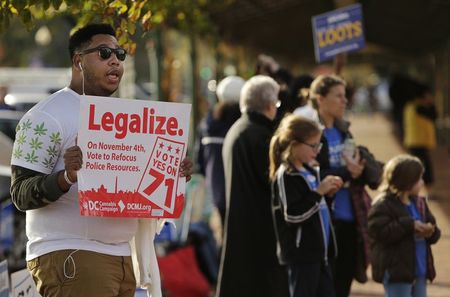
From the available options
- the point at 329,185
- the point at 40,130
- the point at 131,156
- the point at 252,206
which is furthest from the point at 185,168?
the point at 252,206

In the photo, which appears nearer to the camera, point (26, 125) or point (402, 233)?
point (26, 125)

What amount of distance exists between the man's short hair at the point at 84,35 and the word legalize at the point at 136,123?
417 mm

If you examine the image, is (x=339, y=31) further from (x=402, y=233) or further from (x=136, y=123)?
(x=136, y=123)

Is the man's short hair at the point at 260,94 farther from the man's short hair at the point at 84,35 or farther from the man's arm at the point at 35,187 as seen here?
the man's arm at the point at 35,187

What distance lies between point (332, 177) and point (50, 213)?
251cm

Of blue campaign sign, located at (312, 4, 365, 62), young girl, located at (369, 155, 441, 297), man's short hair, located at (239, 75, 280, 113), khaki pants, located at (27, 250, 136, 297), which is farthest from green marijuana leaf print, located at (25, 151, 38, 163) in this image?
blue campaign sign, located at (312, 4, 365, 62)

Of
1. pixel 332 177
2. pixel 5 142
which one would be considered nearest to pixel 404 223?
pixel 332 177

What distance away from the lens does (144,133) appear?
4.89 metres

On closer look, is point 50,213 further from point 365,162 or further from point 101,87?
point 365,162

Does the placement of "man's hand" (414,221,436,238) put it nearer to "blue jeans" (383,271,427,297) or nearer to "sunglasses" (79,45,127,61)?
"blue jeans" (383,271,427,297)

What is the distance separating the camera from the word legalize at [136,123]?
4.75 metres

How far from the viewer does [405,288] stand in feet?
22.8

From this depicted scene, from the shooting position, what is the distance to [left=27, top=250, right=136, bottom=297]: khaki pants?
15.6ft

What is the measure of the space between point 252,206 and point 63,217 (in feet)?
9.92
